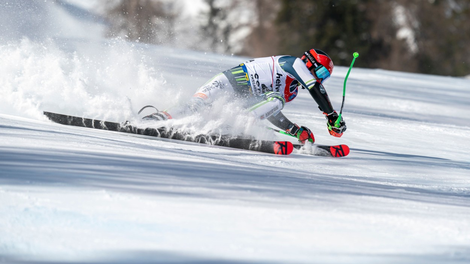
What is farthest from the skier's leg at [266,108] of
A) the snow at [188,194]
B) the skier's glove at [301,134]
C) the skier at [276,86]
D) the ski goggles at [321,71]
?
the snow at [188,194]

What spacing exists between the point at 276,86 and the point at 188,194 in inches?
134

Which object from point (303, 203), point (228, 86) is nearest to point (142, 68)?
point (228, 86)

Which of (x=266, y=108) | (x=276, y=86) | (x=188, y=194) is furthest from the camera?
(x=276, y=86)

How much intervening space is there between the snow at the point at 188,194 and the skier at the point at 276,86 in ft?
1.85

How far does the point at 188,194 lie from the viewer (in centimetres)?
334

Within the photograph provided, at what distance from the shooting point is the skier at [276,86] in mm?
6293

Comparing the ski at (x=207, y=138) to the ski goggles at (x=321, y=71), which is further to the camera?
the ski goggles at (x=321, y=71)

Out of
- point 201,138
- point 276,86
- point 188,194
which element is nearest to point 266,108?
point 276,86

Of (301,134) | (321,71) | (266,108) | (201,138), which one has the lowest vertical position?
(201,138)

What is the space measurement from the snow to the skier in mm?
563

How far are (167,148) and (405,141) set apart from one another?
155 inches

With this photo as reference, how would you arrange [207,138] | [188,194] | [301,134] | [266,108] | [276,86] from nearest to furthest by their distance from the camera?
[188,194], [207,138], [266,108], [301,134], [276,86]

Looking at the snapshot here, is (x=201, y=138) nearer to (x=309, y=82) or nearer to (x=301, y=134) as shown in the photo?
(x=301, y=134)

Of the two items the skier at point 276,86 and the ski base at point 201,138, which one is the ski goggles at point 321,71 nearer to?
the skier at point 276,86
